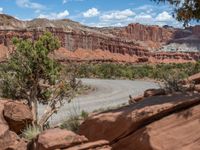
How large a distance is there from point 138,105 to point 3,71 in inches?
359

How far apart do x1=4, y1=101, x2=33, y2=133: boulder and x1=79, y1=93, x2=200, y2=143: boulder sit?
434cm

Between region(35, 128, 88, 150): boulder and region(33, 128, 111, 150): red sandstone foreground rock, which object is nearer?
region(33, 128, 111, 150): red sandstone foreground rock

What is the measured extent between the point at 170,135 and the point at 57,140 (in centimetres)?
254

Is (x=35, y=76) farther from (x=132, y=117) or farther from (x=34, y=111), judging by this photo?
(x=132, y=117)

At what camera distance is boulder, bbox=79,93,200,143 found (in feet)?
30.4

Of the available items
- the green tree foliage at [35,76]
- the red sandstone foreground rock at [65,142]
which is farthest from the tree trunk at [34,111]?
the red sandstone foreground rock at [65,142]

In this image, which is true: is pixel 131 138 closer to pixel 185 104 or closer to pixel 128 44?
pixel 185 104

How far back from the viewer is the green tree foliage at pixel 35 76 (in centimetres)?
1716

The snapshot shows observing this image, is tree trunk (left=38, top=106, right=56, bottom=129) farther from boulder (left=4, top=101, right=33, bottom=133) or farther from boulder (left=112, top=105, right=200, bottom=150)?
boulder (left=112, top=105, right=200, bottom=150)

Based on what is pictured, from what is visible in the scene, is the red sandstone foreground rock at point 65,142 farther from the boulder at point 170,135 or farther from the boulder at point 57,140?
the boulder at point 170,135

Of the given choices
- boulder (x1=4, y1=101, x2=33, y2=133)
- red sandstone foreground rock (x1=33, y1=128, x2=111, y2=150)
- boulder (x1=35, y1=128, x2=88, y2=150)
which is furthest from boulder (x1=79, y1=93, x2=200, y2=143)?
boulder (x1=4, y1=101, x2=33, y2=133)

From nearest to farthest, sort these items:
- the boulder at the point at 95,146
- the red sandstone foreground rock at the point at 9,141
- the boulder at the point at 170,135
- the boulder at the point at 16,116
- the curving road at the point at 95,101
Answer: the boulder at the point at 170,135 < the boulder at the point at 95,146 < the red sandstone foreground rock at the point at 9,141 < the boulder at the point at 16,116 < the curving road at the point at 95,101

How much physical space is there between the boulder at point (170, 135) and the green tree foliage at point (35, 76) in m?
8.31

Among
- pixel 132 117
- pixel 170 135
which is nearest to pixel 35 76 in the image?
pixel 132 117
